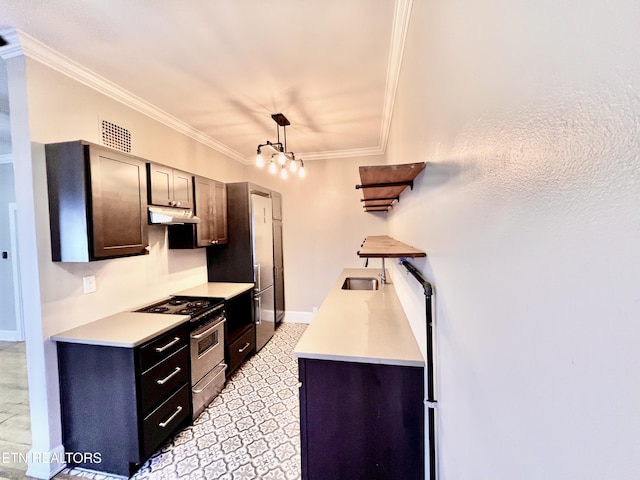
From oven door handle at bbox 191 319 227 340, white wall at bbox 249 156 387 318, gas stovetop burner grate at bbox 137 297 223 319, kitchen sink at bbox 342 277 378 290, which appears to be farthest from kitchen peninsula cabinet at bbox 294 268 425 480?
white wall at bbox 249 156 387 318

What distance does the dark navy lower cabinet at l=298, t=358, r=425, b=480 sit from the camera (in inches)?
50.8

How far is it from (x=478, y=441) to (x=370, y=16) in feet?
6.95

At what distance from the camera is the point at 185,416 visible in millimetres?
2111

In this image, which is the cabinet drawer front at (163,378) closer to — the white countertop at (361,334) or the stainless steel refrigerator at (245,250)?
the white countertop at (361,334)

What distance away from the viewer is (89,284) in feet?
6.75

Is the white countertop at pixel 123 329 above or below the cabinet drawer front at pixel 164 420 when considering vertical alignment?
above

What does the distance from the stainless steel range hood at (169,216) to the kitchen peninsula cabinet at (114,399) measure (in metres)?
0.89

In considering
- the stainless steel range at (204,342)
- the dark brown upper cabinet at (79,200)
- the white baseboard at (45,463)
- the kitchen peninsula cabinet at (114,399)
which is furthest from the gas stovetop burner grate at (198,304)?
the white baseboard at (45,463)

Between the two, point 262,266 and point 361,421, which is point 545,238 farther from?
point 262,266

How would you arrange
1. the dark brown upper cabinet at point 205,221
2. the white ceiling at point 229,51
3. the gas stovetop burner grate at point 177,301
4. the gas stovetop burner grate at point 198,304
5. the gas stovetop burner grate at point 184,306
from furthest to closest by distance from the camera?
the dark brown upper cabinet at point 205,221, the gas stovetop burner grate at point 177,301, the gas stovetop burner grate at point 198,304, the gas stovetop burner grate at point 184,306, the white ceiling at point 229,51

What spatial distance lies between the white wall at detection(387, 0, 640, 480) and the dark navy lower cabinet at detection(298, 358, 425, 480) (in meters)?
0.42

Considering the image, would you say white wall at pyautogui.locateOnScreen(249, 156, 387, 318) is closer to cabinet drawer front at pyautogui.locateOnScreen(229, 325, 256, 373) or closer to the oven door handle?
cabinet drawer front at pyautogui.locateOnScreen(229, 325, 256, 373)

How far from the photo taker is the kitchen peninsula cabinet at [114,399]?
5.61ft

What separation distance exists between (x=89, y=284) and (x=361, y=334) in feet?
6.86
